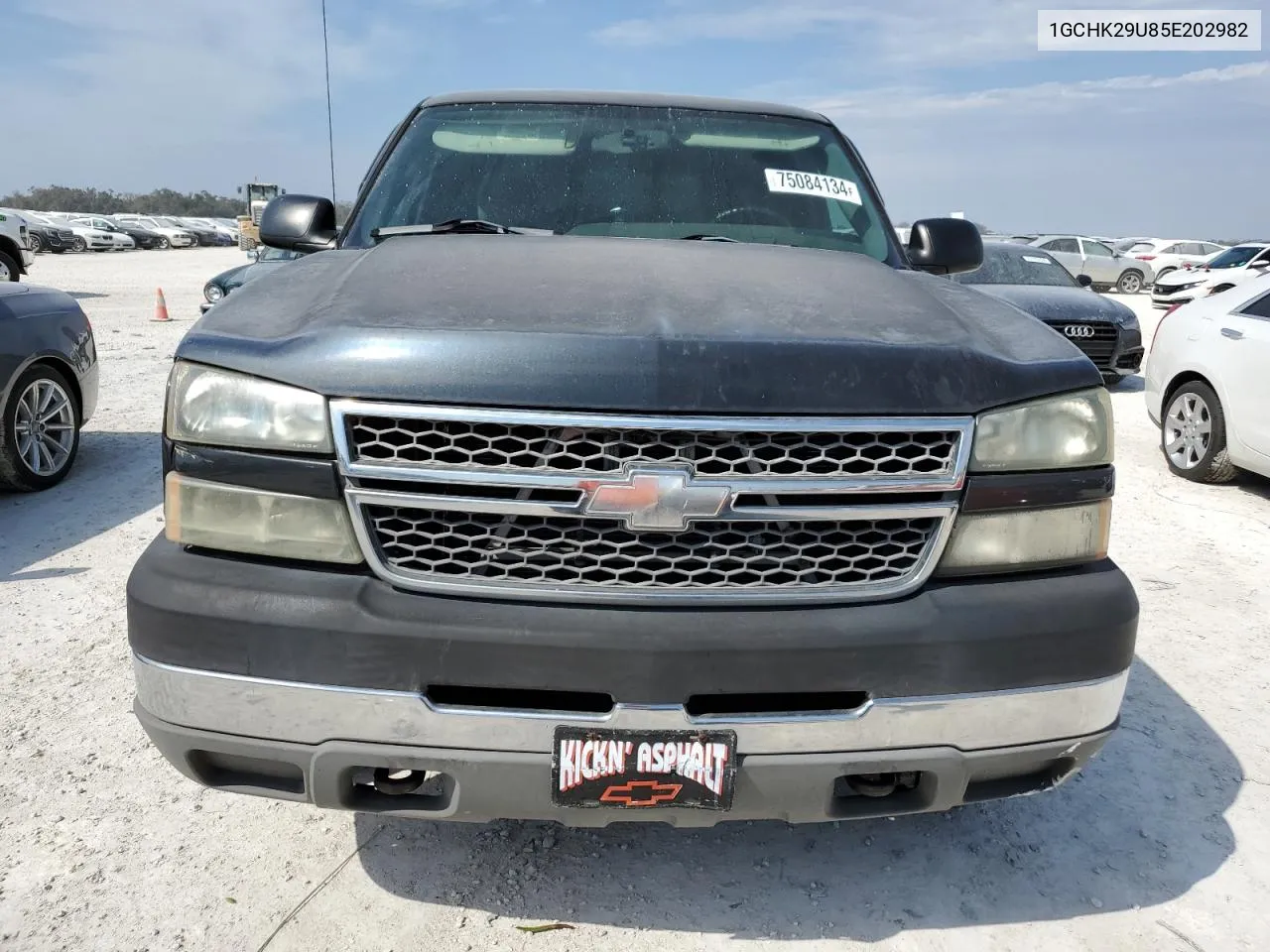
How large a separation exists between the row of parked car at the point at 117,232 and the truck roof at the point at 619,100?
34705 millimetres

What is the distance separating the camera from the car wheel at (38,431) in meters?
5.40

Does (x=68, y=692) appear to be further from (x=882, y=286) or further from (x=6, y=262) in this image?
(x=6, y=262)

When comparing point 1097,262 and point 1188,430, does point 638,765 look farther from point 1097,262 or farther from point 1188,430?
point 1097,262

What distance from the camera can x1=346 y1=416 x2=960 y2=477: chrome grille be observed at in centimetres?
184

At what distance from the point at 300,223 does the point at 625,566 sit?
210cm

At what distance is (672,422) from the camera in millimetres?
1803

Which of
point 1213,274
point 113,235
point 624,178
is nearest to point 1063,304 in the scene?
point 624,178

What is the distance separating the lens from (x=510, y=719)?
1.83 metres

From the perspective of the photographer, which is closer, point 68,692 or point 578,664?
point 578,664

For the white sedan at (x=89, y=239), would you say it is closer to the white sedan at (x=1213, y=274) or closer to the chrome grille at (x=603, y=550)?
the white sedan at (x=1213, y=274)

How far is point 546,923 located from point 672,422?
1.24 metres

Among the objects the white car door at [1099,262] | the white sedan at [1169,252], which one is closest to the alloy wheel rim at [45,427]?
the white car door at [1099,262]

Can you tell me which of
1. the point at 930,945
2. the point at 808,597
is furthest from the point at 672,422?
the point at 930,945

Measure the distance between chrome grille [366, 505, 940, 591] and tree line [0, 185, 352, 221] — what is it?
92.2 m
